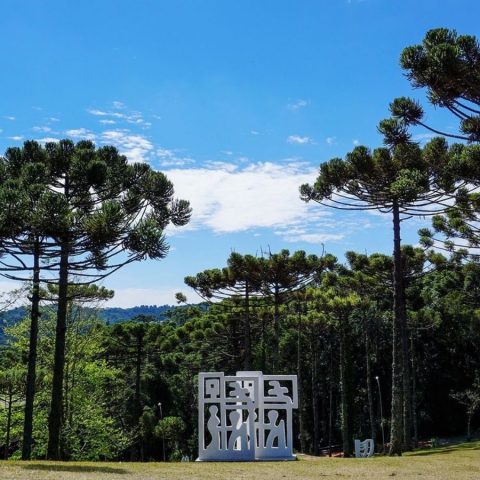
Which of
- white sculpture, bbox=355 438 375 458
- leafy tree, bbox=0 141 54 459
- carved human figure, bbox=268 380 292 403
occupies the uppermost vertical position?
leafy tree, bbox=0 141 54 459

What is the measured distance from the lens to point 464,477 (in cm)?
1040

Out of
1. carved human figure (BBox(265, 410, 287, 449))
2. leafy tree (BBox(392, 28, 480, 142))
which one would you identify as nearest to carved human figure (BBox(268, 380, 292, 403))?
carved human figure (BBox(265, 410, 287, 449))

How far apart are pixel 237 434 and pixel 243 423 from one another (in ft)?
0.97

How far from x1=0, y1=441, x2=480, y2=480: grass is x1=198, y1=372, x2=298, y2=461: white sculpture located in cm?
136

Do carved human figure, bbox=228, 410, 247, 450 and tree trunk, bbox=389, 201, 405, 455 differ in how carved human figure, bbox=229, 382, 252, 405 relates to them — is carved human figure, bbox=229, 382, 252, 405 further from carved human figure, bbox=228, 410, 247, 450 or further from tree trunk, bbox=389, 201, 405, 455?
tree trunk, bbox=389, 201, 405, 455

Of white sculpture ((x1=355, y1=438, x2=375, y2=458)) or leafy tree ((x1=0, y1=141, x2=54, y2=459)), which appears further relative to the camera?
white sculpture ((x1=355, y1=438, x2=375, y2=458))

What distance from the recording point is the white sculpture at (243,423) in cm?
1473

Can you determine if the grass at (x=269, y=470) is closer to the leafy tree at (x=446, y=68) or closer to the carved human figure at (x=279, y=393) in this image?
the carved human figure at (x=279, y=393)

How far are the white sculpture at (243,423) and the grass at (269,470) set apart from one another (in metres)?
1.36

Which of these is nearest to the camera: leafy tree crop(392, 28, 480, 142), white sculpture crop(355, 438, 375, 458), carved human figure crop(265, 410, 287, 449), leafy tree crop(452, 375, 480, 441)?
leafy tree crop(392, 28, 480, 142)

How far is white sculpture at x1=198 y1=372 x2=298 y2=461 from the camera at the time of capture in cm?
1473

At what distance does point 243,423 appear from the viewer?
49.0 feet

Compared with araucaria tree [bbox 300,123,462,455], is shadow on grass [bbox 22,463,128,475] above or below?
below

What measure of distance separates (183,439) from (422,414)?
1514 cm
